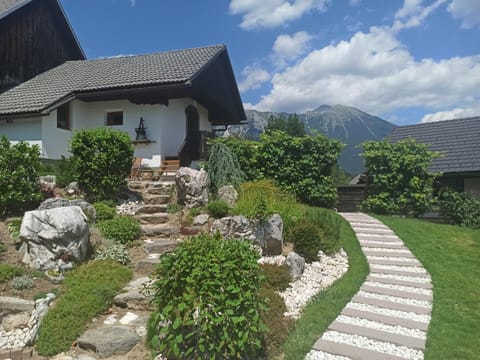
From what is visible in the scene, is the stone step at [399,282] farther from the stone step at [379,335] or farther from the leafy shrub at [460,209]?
the leafy shrub at [460,209]

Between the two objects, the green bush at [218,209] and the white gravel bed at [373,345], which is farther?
the green bush at [218,209]

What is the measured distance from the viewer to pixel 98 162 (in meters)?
8.20

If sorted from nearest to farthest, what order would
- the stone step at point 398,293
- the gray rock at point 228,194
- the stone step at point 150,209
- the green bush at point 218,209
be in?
the stone step at point 398,293 → the green bush at point 218,209 → the stone step at point 150,209 → the gray rock at point 228,194

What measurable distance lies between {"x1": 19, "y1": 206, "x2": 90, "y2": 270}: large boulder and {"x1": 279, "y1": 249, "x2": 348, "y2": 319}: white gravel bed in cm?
334

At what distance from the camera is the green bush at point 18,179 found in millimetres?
7168

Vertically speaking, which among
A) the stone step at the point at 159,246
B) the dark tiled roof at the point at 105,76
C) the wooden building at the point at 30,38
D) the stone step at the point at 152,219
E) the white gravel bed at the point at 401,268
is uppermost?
the wooden building at the point at 30,38

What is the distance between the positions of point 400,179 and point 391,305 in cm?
835

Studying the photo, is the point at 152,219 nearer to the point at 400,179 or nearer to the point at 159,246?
the point at 159,246

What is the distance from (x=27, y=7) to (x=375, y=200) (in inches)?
639

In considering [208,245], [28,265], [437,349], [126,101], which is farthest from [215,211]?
[126,101]

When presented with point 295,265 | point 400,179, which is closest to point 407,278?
point 295,265

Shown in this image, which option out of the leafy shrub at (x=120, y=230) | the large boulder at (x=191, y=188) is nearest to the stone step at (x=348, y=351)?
the leafy shrub at (x=120, y=230)

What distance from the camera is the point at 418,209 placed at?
12.5 m

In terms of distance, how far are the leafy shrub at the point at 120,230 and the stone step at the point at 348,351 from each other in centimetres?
397
